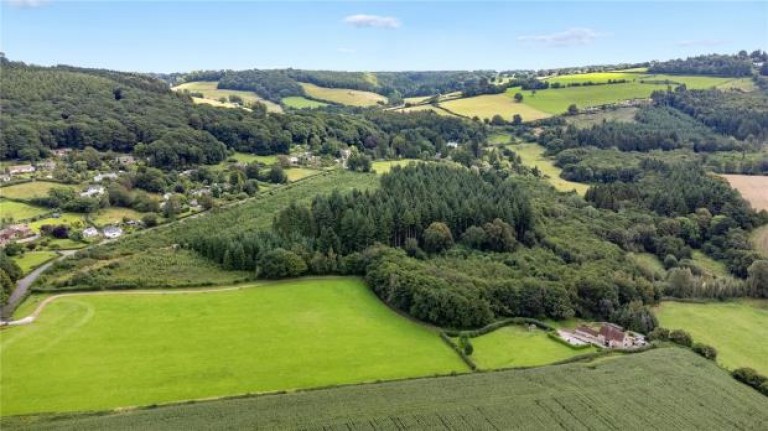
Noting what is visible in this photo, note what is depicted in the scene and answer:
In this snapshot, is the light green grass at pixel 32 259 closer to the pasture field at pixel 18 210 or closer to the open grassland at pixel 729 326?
the pasture field at pixel 18 210

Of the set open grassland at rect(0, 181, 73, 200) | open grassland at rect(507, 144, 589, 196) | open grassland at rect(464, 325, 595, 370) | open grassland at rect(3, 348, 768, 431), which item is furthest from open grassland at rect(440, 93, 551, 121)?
open grassland at rect(3, 348, 768, 431)

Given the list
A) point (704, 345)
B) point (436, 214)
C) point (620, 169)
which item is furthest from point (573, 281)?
point (620, 169)

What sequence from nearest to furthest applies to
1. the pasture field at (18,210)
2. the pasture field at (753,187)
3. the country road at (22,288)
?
the country road at (22,288) → the pasture field at (18,210) → the pasture field at (753,187)

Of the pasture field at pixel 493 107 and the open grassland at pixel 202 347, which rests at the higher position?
the pasture field at pixel 493 107

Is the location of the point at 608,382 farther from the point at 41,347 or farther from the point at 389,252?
the point at 41,347

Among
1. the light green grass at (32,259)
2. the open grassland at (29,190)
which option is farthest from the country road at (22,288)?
the open grassland at (29,190)
